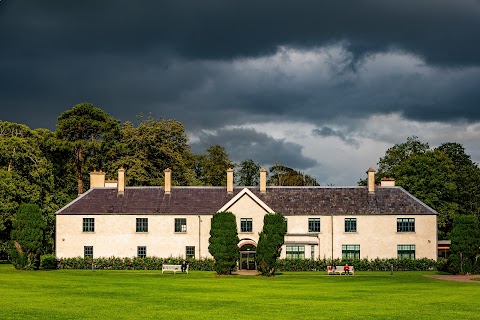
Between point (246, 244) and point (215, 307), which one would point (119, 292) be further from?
point (246, 244)

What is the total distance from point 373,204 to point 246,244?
13194 mm

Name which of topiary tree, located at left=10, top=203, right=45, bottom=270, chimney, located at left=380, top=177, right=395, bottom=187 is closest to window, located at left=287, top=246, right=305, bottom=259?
chimney, located at left=380, top=177, right=395, bottom=187

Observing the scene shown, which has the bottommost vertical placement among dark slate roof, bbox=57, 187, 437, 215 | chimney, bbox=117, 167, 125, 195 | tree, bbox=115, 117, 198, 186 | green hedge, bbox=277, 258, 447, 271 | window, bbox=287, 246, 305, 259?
green hedge, bbox=277, 258, 447, 271

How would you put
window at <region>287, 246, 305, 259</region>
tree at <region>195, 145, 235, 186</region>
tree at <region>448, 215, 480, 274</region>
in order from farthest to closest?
tree at <region>195, 145, 235, 186</region>
window at <region>287, 246, 305, 259</region>
tree at <region>448, 215, 480, 274</region>

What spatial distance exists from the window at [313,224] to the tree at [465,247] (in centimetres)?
1378

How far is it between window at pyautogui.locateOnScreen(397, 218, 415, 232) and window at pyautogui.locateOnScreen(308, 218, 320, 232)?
774cm

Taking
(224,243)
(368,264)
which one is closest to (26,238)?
(224,243)

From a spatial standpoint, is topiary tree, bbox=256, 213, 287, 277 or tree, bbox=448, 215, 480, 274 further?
tree, bbox=448, 215, 480, 274

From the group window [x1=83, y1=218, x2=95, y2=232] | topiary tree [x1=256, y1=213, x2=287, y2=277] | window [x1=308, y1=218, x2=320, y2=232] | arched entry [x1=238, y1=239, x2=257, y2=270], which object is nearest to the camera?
topiary tree [x1=256, y1=213, x2=287, y2=277]

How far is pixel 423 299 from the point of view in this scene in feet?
125

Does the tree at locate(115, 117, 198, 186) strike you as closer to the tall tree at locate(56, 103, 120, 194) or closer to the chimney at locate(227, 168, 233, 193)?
the tall tree at locate(56, 103, 120, 194)

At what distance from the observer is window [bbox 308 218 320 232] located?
241ft

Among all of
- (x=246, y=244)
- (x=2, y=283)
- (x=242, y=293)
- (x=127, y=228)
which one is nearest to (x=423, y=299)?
(x=242, y=293)

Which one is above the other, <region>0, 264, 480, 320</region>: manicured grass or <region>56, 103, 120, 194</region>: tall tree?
<region>56, 103, 120, 194</region>: tall tree
